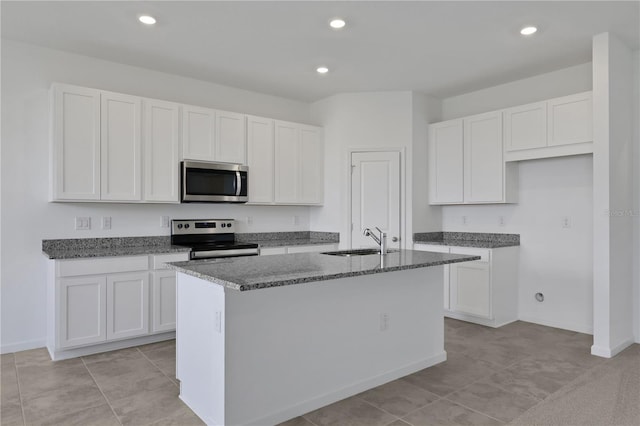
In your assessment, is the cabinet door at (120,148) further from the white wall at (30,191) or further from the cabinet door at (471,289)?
the cabinet door at (471,289)

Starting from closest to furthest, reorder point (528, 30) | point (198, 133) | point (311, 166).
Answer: point (528, 30), point (198, 133), point (311, 166)

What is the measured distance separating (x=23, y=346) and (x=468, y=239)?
4.89 metres

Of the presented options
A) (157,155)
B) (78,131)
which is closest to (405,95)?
(157,155)

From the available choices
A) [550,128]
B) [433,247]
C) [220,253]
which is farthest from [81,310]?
[550,128]

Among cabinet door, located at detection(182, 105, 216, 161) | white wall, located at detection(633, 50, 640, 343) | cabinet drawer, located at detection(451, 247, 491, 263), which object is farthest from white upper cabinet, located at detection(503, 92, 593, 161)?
cabinet door, located at detection(182, 105, 216, 161)

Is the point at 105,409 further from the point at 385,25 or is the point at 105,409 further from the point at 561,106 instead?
the point at 561,106

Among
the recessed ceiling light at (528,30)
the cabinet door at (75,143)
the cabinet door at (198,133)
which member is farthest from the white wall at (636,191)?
the cabinet door at (75,143)

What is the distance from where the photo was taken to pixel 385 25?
339cm

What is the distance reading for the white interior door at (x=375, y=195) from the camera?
5.23 metres

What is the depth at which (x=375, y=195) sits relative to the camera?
17.3ft

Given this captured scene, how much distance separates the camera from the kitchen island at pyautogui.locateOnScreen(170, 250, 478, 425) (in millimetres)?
2270

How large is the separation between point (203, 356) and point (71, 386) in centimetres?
126

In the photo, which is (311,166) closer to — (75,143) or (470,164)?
(470,164)

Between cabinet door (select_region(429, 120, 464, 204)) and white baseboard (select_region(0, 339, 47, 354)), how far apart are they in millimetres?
4508
